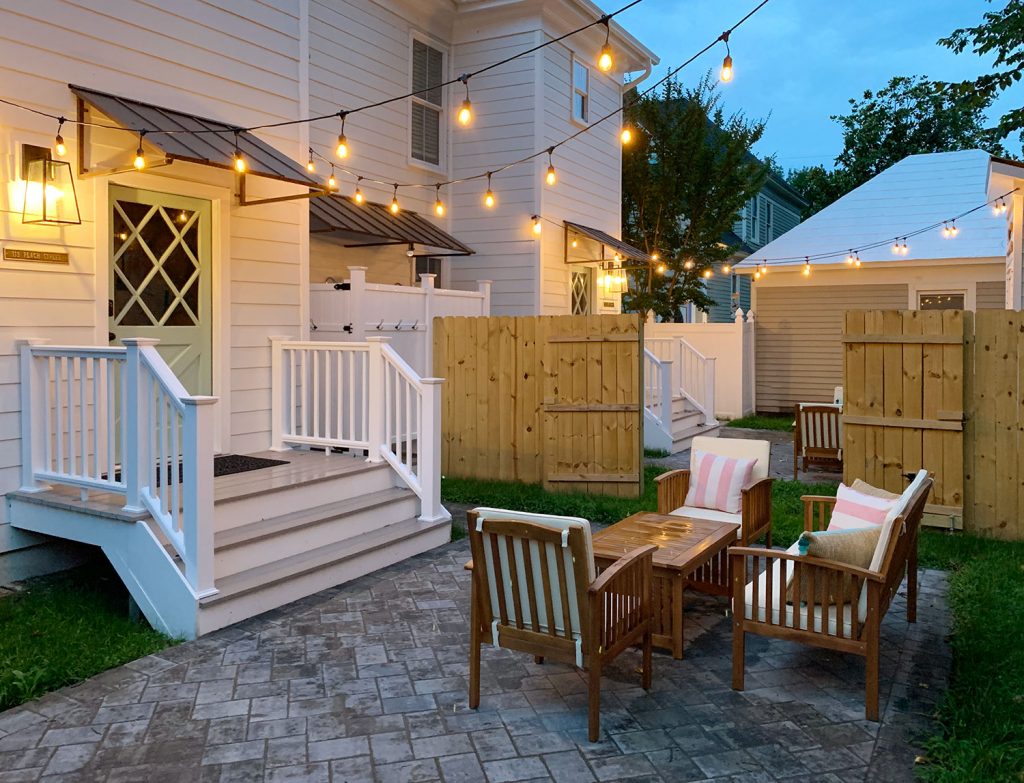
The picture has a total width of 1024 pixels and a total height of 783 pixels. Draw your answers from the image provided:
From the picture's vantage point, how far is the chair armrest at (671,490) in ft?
20.0

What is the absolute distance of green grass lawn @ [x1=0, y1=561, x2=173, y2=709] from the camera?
4141 mm

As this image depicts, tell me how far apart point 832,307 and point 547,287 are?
6.47 meters

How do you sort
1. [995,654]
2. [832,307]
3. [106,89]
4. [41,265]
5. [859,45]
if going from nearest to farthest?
[995,654], [41,265], [106,89], [832,307], [859,45]

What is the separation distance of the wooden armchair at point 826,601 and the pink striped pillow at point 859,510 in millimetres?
302

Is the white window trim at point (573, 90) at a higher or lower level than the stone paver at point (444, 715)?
higher

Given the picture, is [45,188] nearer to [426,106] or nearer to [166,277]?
[166,277]

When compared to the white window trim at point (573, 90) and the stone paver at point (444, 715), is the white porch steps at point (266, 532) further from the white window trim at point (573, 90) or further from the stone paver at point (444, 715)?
the white window trim at point (573, 90)

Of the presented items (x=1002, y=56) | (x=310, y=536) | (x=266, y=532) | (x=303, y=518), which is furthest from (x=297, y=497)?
(x=1002, y=56)

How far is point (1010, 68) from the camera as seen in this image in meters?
9.92

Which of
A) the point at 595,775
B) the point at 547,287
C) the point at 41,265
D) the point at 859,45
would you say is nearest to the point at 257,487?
the point at 41,265

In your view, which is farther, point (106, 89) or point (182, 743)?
point (106, 89)

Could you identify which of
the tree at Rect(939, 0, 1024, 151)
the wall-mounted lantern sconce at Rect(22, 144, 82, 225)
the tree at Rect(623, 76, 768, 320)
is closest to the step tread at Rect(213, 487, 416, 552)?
the wall-mounted lantern sconce at Rect(22, 144, 82, 225)

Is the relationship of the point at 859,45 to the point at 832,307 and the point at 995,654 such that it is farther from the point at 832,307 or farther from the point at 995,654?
the point at 995,654

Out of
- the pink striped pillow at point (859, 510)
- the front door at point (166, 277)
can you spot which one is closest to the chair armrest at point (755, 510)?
the pink striped pillow at point (859, 510)
